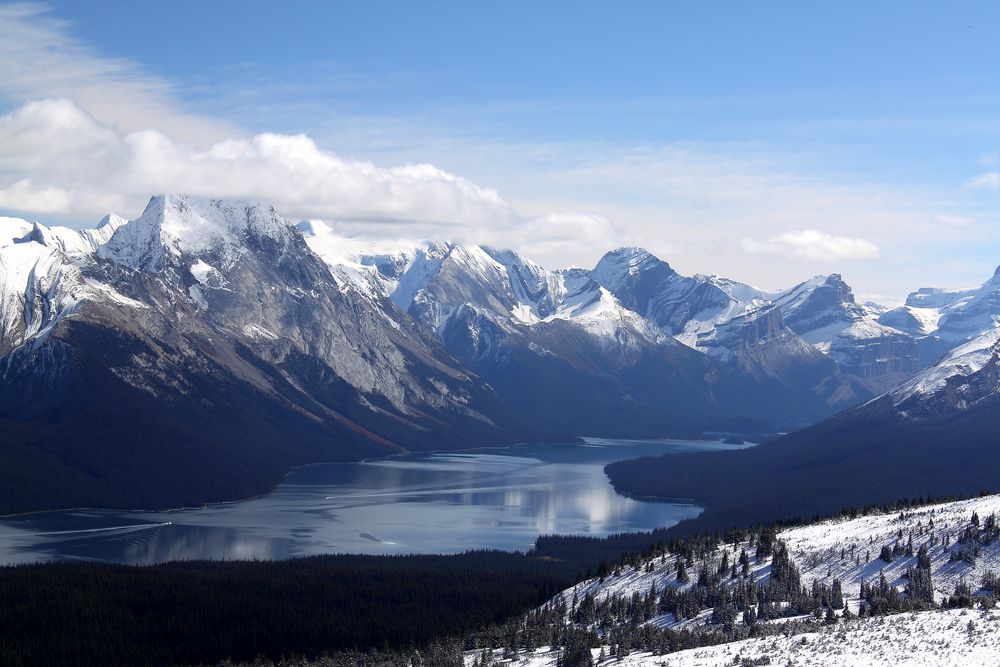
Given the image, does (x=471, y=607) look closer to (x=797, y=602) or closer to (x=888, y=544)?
(x=797, y=602)

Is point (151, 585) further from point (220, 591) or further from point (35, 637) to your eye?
point (35, 637)

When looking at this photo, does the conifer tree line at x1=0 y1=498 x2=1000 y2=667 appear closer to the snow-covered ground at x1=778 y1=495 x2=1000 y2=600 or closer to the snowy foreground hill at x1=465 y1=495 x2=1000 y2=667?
the snowy foreground hill at x1=465 y1=495 x2=1000 y2=667

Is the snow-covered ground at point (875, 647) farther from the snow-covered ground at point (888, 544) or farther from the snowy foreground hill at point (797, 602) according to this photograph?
the snow-covered ground at point (888, 544)

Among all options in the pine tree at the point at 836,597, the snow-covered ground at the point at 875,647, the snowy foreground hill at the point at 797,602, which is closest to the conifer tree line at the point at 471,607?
the pine tree at the point at 836,597

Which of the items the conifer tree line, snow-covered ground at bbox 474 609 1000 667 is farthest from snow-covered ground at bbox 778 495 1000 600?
snow-covered ground at bbox 474 609 1000 667

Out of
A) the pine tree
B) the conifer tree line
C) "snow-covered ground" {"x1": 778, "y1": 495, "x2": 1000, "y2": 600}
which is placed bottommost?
the conifer tree line

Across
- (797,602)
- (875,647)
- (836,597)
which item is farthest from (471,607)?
(875,647)
